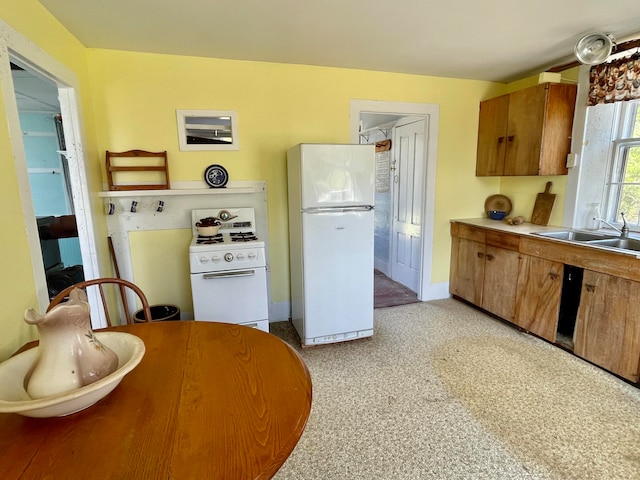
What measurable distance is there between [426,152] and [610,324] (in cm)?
212

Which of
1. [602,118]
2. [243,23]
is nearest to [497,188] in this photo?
[602,118]

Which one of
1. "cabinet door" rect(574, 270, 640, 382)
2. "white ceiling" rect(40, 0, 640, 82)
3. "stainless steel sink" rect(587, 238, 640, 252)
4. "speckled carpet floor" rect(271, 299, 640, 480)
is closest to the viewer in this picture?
"speckled carpet floor" rect(271, 299, 640, 480)

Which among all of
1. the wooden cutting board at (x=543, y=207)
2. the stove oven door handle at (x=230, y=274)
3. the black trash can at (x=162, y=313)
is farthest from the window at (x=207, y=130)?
the wooden cutting board at (x=543, y=207)

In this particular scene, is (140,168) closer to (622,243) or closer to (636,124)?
(622,243)

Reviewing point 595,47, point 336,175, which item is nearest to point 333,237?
point 336,175

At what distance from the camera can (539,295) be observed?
2.71 metres

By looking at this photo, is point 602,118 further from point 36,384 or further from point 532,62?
point 36,384

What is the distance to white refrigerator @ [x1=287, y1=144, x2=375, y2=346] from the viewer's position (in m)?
2.52

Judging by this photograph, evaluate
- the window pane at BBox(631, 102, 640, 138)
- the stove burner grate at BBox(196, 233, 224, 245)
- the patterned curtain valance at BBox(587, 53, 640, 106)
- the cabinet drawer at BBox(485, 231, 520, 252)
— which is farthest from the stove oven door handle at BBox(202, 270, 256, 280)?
the window pane at BBox(631, 102, 640, 138)

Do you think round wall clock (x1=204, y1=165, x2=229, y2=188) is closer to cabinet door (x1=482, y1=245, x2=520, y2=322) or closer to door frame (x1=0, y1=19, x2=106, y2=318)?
door frame (x1=0, y1=19, x2=106, y2=318)

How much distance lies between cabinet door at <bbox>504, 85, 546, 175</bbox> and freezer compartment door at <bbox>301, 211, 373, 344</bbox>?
1.59m

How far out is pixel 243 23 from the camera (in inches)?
84.3

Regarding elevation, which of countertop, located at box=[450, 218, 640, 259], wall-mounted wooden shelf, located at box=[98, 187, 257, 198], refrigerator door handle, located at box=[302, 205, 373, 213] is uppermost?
wall-mounted wooden shelf, located at box=[98, 187, 257, 198]

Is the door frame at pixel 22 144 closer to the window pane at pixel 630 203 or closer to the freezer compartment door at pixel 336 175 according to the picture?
the freezer compartment door at pixel 336 175
